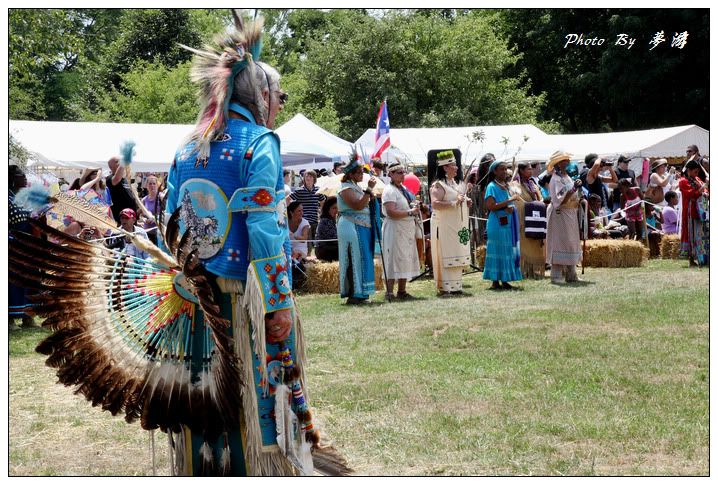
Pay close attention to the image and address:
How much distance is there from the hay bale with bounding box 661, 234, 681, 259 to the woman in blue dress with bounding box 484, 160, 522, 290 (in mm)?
4069

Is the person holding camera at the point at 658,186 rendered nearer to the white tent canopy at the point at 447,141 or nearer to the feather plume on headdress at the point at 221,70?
the white tent canopy at the point at 447,141

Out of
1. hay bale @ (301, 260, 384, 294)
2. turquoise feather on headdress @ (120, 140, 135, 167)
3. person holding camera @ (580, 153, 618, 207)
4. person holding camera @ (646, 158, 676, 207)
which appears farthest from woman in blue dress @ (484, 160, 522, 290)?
turquoise feather on headdress @ (120, 140, 135, 167)

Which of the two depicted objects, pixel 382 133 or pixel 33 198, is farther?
pixel 382 133

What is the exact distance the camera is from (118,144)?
16.9 m

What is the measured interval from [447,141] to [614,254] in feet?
24.2

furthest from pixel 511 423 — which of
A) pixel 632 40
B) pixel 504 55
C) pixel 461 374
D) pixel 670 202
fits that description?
pixel 504 55

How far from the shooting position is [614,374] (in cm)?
568

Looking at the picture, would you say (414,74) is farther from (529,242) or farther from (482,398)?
(482,398)

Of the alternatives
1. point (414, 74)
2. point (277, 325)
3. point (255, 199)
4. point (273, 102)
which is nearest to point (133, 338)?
point (277, 325)

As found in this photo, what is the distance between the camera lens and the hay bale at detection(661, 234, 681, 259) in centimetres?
1388

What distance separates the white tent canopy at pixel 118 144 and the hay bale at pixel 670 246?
19.4ft

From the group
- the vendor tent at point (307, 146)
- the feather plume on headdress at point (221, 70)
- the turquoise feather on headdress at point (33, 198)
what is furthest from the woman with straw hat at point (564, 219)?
the turquoise feather on headdress at point (33, 198)

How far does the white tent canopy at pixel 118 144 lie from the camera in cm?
1617

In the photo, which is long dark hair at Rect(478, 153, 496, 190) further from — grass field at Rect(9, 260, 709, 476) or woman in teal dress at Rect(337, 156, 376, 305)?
grass field at Rect(9, 260, 709, 476)
